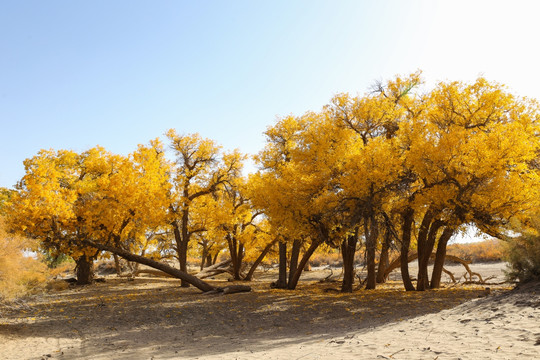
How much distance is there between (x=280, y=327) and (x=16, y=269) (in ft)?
26.3

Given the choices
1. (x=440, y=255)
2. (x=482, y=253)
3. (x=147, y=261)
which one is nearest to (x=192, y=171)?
(x=147, y=261)

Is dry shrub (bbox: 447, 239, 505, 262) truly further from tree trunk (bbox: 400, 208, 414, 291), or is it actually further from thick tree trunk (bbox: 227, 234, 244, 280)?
tree trunk (bbox: 400, 208, 414, 291)

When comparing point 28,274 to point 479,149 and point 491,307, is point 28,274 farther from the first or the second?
point 479,149

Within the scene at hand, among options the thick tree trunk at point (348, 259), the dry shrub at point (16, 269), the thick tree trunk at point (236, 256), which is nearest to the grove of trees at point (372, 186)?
the thick tree trunk at point (348, 259)

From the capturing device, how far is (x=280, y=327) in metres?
12.1

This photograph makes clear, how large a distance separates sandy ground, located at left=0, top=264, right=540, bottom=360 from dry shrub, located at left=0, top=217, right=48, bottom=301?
0.98 m

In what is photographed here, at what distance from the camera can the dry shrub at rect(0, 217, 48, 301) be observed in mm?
11195

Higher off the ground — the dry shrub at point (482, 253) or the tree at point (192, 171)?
the tree at point (192, 171)

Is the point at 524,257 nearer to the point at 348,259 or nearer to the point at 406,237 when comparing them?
the point at 406,237

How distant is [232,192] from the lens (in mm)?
26109

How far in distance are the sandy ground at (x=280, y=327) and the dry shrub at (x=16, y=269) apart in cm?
98

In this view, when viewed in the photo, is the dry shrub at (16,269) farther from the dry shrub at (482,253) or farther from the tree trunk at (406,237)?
the dry shrub at (482,253)

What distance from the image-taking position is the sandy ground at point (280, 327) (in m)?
7.37

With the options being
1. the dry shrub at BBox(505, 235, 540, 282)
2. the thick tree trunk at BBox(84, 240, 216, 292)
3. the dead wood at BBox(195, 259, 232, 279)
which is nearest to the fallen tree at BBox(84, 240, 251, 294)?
the thick tree trunk at BBox(84, 240, 216, 292)
